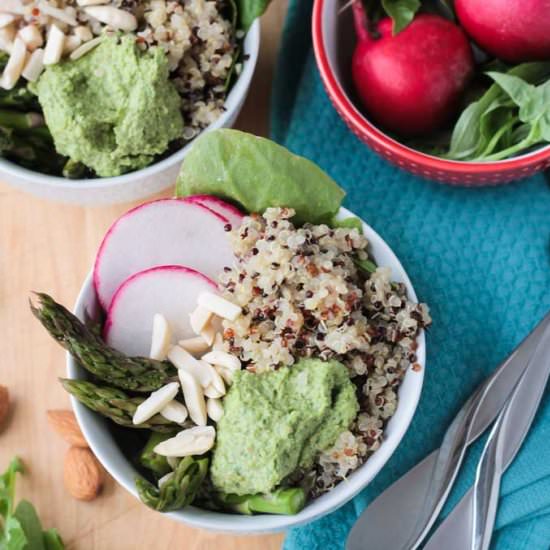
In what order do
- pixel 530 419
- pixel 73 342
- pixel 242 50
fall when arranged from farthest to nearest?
pixel 242 50
pixel 530 419
pixel 73 342

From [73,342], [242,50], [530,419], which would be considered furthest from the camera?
[242,50]

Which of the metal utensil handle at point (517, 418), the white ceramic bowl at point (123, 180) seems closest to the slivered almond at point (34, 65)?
the white ceramic bowl at point (123, 180)

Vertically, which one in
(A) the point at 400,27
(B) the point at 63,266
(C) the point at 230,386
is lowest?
(B) the point at 63,266

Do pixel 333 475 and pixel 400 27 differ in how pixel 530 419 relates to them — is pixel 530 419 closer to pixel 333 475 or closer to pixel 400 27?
pixel 333 475

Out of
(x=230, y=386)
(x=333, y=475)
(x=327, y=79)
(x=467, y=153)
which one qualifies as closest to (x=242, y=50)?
(x=327, y=79)

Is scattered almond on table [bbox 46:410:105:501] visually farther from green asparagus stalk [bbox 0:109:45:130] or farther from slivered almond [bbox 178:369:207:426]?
green asparagus stalk [bbox 0:109:45:130]

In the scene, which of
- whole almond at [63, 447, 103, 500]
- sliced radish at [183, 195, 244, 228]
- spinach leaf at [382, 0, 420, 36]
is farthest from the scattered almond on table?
spinach leaf at [382, 0, 420, 36]

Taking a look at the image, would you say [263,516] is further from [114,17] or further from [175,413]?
[114,17]
